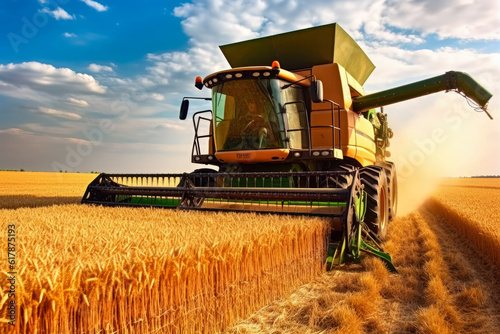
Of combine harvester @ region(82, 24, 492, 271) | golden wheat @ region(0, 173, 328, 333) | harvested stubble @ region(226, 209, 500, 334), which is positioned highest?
combine harvester @ region(82, 24, 492, 271)

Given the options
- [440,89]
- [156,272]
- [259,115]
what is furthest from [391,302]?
[440,89]

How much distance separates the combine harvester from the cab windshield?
0.05ft

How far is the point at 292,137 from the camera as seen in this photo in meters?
6.04

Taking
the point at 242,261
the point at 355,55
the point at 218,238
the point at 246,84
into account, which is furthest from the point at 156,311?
the point at 355,55

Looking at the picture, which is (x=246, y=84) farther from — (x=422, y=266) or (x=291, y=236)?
(x=422, y=266)

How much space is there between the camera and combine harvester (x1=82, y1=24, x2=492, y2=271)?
5.07 metres

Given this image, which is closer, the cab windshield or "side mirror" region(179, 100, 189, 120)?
the cab windshield

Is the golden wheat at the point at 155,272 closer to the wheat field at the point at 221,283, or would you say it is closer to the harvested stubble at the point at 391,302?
the wheat field at the point at 221,283

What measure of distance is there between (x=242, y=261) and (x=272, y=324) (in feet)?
1.73

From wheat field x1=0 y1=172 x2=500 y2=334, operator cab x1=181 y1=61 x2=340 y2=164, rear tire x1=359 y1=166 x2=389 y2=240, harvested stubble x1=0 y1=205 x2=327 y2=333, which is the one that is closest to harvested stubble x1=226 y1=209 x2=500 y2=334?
wheat field x1=0 y1=172 x2=500 y2=334

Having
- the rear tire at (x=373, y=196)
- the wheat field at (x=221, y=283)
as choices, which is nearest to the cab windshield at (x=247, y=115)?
the rear tire at (x=373, y=196)

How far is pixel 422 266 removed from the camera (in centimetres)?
471

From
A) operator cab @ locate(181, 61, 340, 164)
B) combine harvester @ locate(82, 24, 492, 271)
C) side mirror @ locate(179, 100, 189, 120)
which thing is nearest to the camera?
combine harvester @ locate(82, 24, 492, 271)

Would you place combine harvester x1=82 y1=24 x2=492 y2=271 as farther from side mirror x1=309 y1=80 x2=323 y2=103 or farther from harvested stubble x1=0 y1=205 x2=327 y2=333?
harvested stubble x1=0 y1=205 x2=327 y2=333
